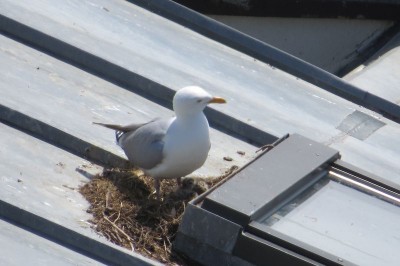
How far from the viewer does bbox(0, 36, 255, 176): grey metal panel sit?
589 centimetres

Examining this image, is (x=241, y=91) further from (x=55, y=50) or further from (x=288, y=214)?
(x=288, y=214)

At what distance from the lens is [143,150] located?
5465 millimetres

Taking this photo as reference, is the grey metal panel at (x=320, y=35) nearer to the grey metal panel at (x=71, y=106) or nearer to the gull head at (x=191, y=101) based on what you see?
the grey metal panel at (x=71, y=106)

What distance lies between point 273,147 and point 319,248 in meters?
0.93

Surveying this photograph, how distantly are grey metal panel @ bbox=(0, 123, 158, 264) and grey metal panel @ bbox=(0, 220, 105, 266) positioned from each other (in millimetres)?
63

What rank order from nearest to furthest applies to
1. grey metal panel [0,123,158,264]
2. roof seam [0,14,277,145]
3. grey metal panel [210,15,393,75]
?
grey metal panel [0,123,158,264] < roof seam [0,14,277,145] < grey metal panel [210,15,393,75]

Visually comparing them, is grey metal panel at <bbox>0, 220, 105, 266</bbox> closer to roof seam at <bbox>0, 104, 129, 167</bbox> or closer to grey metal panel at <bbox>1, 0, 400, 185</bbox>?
roof seam at <bbox>0, 104, 129, 167</bbox>

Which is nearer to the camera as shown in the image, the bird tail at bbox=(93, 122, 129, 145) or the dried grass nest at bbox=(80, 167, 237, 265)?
the dried grass nest at bbox=(80, 167, 237, 265)

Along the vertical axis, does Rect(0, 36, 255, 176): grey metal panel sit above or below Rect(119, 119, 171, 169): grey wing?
below

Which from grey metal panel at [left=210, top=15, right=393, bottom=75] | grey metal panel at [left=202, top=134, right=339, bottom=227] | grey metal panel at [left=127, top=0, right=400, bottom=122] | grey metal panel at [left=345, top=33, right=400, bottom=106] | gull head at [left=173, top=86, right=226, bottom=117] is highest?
gull head at [left=173, top=86, right=226, bottom=117]

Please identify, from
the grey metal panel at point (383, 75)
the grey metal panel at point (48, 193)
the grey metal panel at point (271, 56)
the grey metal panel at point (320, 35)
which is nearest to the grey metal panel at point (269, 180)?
the grey metal panel at point (48, 193)

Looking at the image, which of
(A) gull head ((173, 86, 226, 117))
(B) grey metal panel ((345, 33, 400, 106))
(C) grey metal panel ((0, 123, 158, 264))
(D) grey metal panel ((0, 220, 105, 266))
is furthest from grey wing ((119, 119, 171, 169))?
(B) grey metal panel ((345, 33, 400, 106))

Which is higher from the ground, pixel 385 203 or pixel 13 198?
pixel 385 203

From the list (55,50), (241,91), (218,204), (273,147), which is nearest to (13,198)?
(218,204)
